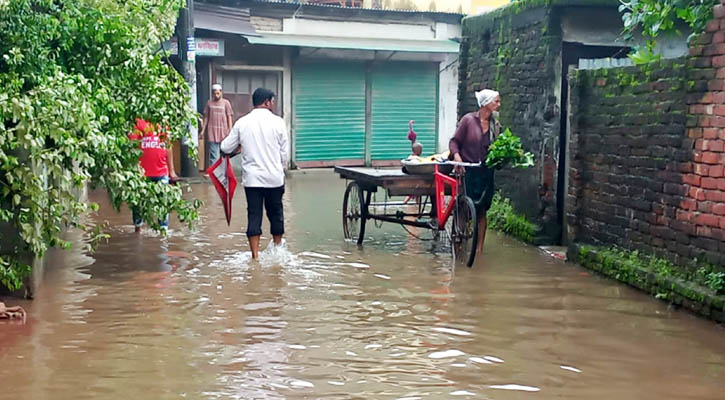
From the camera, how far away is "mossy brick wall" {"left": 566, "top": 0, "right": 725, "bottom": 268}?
24.3 feet

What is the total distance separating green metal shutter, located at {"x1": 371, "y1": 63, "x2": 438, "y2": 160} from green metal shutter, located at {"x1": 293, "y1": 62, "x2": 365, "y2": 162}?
433 mm

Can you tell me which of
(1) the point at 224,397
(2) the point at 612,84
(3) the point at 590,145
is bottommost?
(1) the point at 224,397

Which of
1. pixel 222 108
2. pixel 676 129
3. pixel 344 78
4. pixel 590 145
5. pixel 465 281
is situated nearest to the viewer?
pixel 676 129

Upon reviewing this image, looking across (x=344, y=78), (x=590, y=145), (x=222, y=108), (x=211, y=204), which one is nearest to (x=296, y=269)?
(x=590, y=145)

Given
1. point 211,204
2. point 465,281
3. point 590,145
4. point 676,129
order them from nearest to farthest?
point 676,129
point 465,281
point 590,145
point 211,204

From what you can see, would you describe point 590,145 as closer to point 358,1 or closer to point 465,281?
point 465,281

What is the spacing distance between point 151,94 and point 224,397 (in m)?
4.53

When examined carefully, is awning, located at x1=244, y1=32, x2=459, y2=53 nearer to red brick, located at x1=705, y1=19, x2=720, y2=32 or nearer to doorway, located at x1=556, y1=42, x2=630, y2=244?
doorway, located at x1=556, y1=42, x2=630, y2=244

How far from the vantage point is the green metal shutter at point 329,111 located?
2248 cm

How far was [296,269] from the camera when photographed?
9234 mm

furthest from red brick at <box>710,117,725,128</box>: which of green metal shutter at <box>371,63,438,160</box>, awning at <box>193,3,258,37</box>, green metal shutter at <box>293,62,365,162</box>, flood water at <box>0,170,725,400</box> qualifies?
green metal shutter at <box>371,63,438,160</box>

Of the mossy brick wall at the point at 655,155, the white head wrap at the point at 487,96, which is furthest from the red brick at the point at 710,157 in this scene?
the white head wrap at the point at 487,96

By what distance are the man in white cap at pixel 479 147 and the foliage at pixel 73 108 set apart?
113 inches

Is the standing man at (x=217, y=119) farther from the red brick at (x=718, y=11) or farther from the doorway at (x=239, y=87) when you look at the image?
the red brick at (x=718, y=11)
